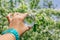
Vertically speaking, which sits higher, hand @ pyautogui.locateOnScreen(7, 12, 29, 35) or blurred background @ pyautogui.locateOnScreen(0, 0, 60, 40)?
hand @ pyautogui.locateOnScreen(7, 12, 29, 35)

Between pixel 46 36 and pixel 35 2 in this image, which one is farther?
pixel 35 2

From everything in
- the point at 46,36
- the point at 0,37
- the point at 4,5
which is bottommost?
the point at 46,36

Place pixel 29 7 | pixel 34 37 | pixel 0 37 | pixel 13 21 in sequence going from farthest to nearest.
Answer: pixel 29 7, pixel 34 37, pixel 13 21, pixel 0 37

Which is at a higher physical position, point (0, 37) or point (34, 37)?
point (0, 37)

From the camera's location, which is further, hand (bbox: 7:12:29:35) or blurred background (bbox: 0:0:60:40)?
blurred background (bbox: 0:0:60:40)

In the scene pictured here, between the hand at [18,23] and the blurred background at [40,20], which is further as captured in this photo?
the blurred background at [40,20]

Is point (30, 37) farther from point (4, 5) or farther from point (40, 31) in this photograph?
point (4, 5)

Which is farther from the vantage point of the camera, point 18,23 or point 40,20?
point 40,20

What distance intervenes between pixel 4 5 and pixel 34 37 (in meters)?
1.11

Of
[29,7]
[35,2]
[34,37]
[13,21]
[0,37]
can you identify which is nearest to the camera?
[0,37]

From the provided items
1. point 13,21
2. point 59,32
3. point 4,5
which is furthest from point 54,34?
point 13,21

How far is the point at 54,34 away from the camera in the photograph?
496 centimetres

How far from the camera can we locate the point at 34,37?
4.71m

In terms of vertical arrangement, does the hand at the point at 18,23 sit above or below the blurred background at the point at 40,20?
above
